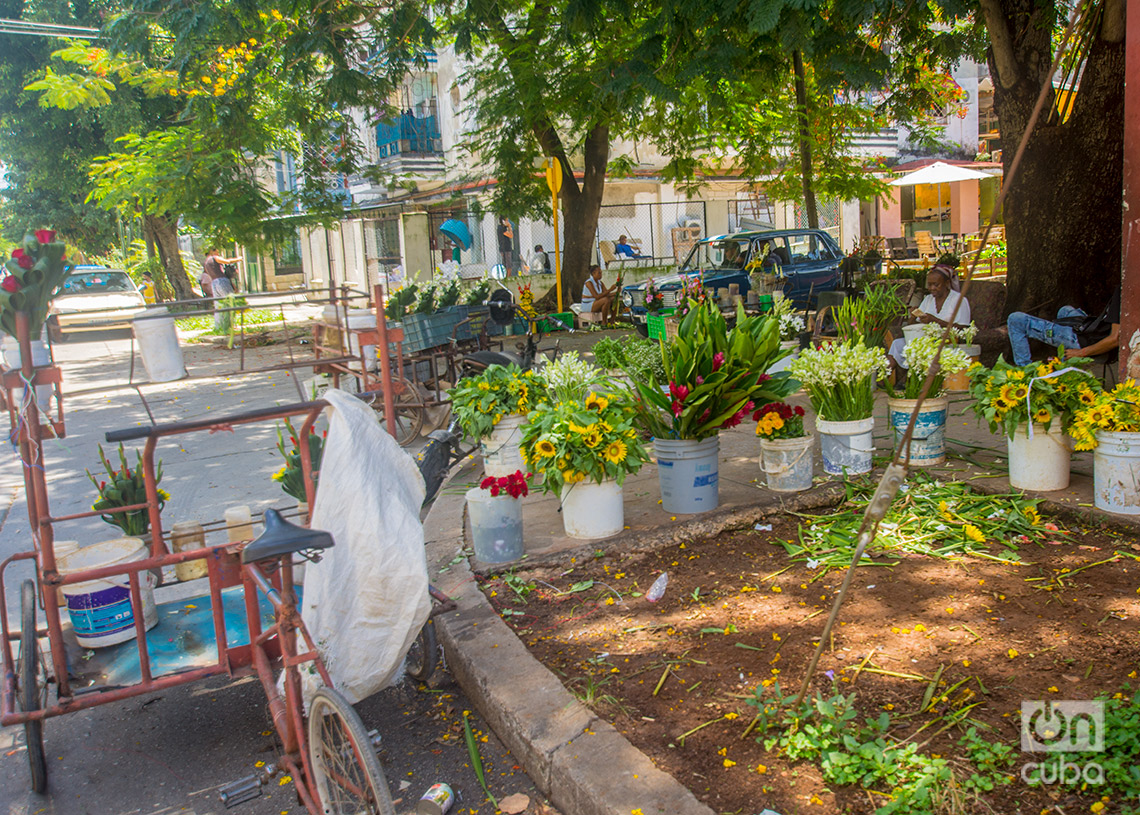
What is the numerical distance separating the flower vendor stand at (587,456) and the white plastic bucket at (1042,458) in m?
2.05

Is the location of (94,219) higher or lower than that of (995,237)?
higher

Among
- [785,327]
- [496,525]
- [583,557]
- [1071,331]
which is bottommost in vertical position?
[583,557]

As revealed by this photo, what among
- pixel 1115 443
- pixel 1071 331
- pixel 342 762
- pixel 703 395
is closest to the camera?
pixel 342 762

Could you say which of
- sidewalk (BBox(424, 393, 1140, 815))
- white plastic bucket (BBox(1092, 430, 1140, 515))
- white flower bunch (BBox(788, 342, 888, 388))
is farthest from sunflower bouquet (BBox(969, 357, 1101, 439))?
white flower bunch (BBox(788, 342, 888, 388))

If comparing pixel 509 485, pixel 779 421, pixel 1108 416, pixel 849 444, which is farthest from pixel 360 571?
pixel 1108 416

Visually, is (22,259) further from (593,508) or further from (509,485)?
(593,508)

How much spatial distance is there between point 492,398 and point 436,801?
9.31 ft

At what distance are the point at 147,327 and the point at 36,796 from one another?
198 centimetres

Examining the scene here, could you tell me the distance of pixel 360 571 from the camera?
2.86 m

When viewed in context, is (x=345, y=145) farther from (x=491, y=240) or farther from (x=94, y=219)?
(x=94, y=219)

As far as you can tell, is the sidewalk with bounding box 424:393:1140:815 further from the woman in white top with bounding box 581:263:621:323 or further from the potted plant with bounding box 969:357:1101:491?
the woman in white top with bounding box 581:263:621:323

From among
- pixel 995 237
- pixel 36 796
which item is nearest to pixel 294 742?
pixel 36 796

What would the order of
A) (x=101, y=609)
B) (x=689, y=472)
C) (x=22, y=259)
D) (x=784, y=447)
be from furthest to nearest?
1. (x=784, y=447)
2. (x=689, y=472)
3. (x=101, y=609)
4. (x=22, y=259)

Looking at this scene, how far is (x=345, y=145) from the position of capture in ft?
55.0
